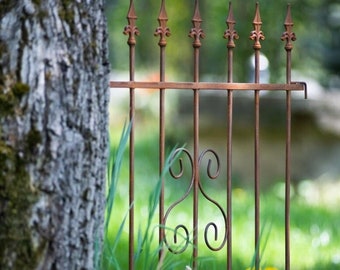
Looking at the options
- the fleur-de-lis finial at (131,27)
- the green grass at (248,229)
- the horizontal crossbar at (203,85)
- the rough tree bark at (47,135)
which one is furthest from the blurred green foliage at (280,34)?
the rough tree bark at (47,135)

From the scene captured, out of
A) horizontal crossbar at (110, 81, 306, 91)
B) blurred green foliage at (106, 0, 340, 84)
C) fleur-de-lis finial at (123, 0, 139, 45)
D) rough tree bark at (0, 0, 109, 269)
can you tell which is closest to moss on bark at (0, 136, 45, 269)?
rough tree bark at (0, 0, 109, 269)

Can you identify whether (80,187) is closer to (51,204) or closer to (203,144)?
(51,204)

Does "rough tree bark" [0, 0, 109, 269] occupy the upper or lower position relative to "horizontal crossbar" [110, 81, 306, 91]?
lower

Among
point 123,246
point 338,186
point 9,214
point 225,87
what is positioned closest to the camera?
point 9,214

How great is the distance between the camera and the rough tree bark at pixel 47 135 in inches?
91.8

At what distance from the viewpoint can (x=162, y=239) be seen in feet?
10.3

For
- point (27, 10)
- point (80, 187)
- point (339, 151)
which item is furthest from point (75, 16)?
point (339, 151)

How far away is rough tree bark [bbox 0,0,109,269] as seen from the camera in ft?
7.65

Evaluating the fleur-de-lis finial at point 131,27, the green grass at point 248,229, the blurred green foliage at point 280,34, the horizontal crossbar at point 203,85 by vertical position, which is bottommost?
the green grass at point 248,229

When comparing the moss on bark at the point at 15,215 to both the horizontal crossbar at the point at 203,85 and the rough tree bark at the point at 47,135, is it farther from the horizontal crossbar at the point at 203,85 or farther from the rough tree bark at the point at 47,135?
the horizontal crossbar at the point at 203,85

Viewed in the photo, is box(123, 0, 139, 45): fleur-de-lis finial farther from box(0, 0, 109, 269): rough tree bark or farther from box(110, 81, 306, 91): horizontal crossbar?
box(0, 0, 109, 269): rough tree bark

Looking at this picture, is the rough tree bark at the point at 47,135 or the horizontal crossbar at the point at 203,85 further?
the horizontal crossbar at the point at 203,85

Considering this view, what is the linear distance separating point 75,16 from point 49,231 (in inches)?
25.9

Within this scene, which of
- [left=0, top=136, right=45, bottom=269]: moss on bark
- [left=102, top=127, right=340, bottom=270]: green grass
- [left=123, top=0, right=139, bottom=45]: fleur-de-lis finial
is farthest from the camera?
[left=102, top=127, right=340, bottom=270]: green grass
